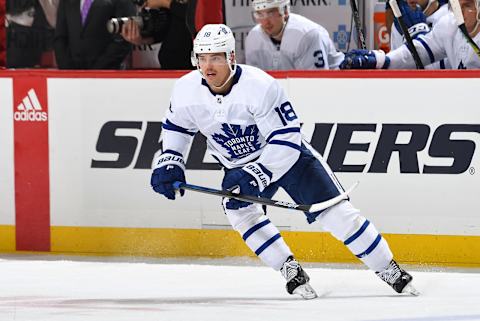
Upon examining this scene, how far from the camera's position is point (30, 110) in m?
7.18

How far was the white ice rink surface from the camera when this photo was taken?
5188 mm

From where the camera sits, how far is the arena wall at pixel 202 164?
6641mm

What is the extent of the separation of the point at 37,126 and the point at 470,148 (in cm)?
213

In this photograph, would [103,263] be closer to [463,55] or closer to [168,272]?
[168,272]

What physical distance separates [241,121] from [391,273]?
0.86 m

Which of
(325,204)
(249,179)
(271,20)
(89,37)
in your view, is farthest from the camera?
(89,37)

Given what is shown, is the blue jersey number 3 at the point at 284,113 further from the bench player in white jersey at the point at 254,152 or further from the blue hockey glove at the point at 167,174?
the blue hockey glove at the point at 167,174

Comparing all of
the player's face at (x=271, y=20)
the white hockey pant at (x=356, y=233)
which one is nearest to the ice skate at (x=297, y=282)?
the white hockey pant at (x=356, y=233)

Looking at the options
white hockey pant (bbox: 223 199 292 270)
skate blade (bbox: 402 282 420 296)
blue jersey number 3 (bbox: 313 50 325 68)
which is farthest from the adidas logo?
skate blade (bbox: 402 282 420 296)

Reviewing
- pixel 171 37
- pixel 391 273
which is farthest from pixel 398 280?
pixel 171 37

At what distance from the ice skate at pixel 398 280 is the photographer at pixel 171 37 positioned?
186cm

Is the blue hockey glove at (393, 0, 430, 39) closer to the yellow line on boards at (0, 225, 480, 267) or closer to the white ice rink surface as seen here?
the yellow line on boards at (0, 225, 480, 267)

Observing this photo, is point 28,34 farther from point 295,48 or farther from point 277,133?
point 277,133

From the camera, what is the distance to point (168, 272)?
6605 mm
